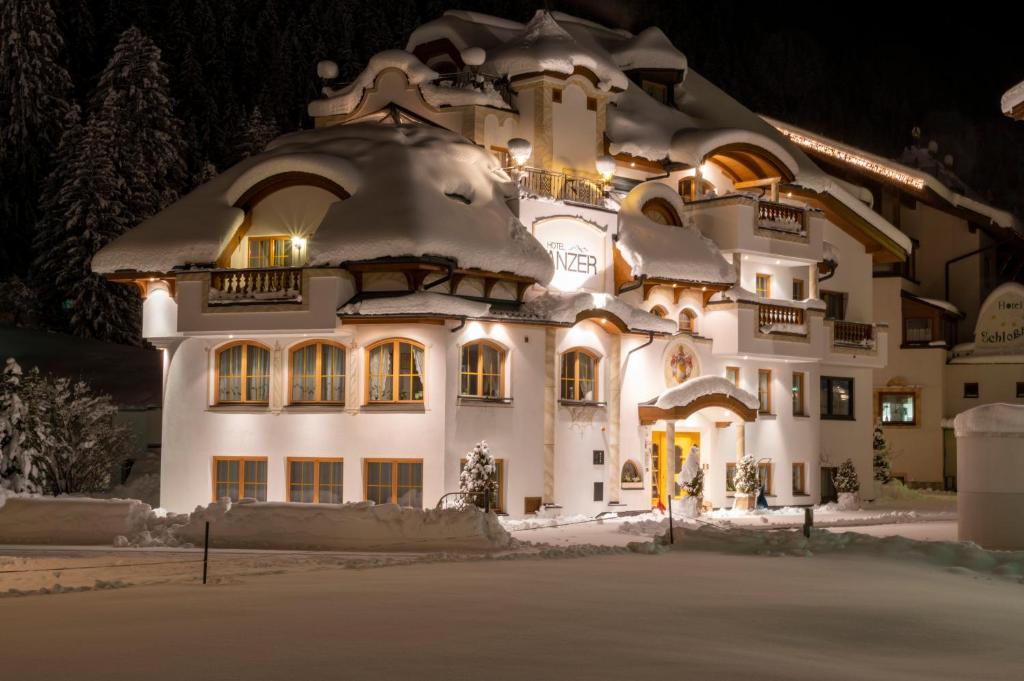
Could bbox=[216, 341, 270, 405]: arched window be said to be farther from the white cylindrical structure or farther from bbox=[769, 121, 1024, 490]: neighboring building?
bbox=[769, 121, 1024, 490]: neighboring building

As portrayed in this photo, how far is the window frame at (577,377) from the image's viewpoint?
3812 centimetres

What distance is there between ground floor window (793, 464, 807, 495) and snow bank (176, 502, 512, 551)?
69.3ft

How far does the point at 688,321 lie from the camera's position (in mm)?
43125

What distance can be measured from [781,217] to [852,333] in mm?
5668

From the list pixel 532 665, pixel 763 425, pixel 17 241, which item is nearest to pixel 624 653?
pixel 532 665

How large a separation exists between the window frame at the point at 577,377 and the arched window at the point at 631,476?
7.37ft

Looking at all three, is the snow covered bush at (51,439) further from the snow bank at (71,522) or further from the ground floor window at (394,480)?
the ground floor window at (394,480)

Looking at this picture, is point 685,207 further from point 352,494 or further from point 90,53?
point 90,53

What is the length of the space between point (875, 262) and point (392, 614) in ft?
129

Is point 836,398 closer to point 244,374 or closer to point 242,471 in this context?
point 244,374

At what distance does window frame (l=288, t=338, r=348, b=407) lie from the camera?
35.3 meters

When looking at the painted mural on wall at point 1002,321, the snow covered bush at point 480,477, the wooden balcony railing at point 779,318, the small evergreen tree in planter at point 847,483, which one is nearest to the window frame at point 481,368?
the snow covered bush at point 480,477

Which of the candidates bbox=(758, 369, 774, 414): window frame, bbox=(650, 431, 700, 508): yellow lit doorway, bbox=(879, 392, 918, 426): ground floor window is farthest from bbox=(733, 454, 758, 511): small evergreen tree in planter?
bbox=(879, 392, 918, 426): ground floor window

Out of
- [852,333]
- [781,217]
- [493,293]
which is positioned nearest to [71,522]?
[493,293]
